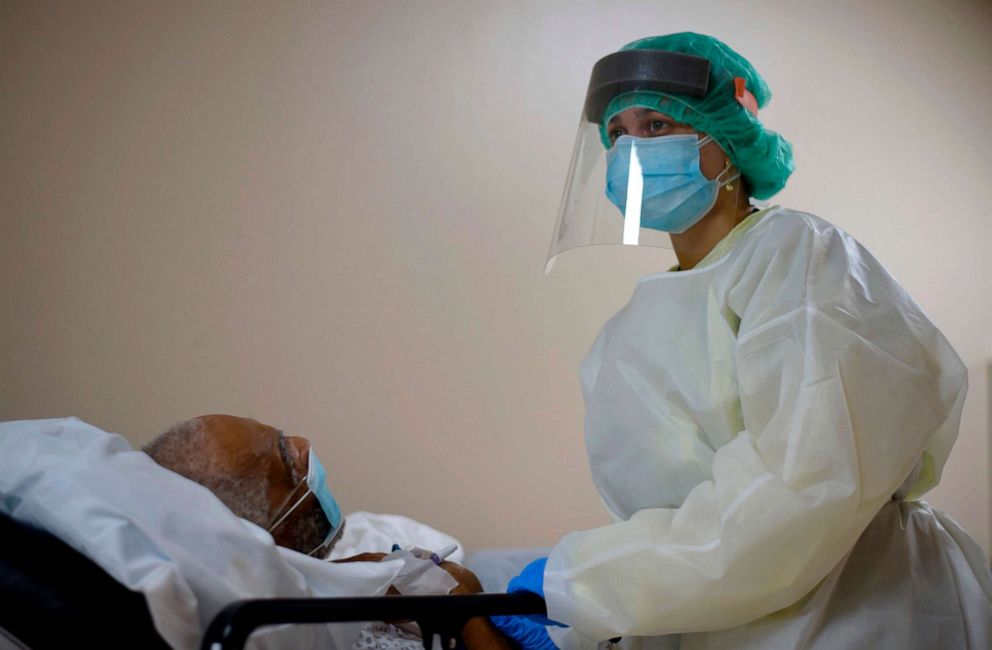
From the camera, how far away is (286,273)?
2.70 metres

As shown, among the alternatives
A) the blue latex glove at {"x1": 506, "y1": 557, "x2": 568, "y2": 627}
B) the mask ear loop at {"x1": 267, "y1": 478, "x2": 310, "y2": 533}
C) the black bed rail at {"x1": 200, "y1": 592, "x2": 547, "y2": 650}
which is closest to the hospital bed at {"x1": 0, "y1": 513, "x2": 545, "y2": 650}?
the black bed rail at {"x1": 200, "y1": 592, "x2": 547, "y2": 650}

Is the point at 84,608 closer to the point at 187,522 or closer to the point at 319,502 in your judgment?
the point at 187,522

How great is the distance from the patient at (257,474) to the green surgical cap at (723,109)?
0.84 meters

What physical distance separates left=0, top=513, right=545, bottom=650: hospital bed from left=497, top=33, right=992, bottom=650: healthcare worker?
1.16 feet

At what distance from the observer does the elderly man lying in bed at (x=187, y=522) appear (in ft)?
3.25

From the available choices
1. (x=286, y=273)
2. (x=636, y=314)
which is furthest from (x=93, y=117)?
(x=636, y=314)

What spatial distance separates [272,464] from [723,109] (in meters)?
0.98

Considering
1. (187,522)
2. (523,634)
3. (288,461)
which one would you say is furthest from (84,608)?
(523,634)

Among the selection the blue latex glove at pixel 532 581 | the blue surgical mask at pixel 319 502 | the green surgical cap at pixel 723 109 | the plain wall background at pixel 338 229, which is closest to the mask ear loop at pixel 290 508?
the blue surgical mask at pixel 319 502

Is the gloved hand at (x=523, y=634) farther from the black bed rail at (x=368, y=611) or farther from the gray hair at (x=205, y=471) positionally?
the gray hair at (x=205, y=471)

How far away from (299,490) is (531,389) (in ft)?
5.14

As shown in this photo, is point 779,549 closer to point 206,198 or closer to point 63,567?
point 63,567

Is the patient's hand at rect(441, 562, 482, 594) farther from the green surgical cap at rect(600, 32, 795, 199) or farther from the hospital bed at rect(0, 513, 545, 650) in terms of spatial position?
the green surgical cap at rect(600, 32, 795, 199)

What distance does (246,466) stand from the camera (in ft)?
4.56
